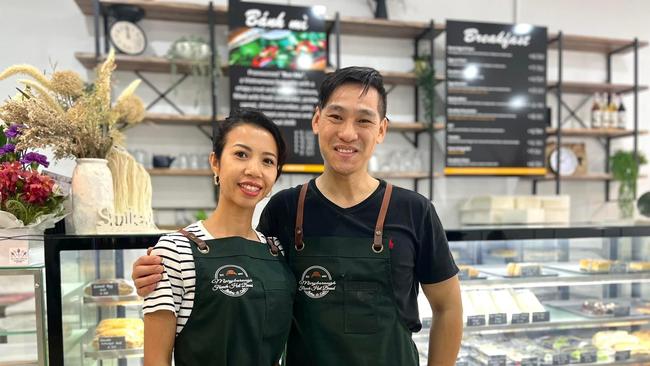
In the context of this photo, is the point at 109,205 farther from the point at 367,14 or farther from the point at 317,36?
the point at 367,14

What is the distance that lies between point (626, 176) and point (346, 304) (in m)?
4.71

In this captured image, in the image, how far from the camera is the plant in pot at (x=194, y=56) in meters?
4.11

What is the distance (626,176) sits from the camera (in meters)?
4.94

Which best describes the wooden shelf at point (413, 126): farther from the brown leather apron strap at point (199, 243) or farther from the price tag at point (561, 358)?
the brown leather apron strap at point (199, 243)

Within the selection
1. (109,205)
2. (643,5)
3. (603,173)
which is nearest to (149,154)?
(109,205)

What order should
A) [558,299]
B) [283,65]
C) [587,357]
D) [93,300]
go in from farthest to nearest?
[283,65] → [558,299] → [587,357] → [93,300]

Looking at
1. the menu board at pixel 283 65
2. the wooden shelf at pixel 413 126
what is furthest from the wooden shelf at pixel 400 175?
the menu board at pixel 283 65

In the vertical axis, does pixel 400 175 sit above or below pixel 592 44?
below

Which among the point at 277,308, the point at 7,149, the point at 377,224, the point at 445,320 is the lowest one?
the point at 445,320

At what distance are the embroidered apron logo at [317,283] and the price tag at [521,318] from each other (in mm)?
1622

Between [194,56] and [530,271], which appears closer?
[530,271]

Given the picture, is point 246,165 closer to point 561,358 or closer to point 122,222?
point 122,222

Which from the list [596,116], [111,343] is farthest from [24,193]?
[596,116]

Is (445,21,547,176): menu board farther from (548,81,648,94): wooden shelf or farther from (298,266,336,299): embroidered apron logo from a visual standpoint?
(298,266,336,299): embroidered apron logo
